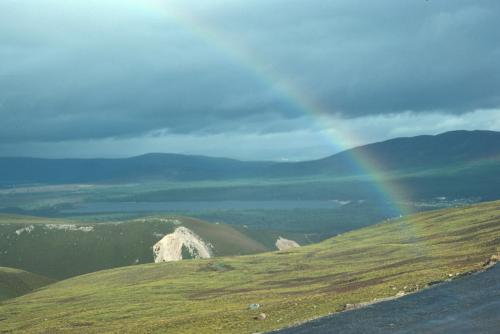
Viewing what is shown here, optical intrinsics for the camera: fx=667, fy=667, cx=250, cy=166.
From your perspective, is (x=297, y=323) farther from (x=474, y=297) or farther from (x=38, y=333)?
(x=38, y=333)

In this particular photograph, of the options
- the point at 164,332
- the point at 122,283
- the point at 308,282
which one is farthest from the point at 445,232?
the point at 164,332

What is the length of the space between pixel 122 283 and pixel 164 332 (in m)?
125

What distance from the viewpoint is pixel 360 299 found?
73.0 m

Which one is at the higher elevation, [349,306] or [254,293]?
[349,306]

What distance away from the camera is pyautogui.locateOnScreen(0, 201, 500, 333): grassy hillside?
77.2 m

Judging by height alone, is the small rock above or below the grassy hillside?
above

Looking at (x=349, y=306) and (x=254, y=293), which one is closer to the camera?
(x=349, y=306)

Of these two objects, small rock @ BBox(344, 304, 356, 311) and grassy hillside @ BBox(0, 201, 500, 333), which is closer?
small rock @ BBox(344, 304, 356, 311)

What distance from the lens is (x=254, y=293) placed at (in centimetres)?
12256

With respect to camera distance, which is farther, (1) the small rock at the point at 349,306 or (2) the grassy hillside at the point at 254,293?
(2) the grassy hillside at the point at 254,293

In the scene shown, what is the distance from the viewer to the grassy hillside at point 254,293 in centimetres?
7719

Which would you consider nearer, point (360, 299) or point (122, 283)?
point (360, 299)

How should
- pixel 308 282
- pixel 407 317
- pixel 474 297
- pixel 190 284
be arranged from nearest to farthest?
pixel 407 317 < pixel 474 297 < pixel 308 282 < pixel 190 284

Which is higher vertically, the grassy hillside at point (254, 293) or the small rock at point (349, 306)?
the small rock at point (349, 306)
